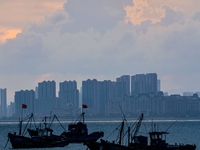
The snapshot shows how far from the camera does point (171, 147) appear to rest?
8744cm

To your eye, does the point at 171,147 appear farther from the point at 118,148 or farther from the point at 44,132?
the point at 44,132

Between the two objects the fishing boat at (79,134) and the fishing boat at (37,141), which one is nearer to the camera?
the fishing boat at (37,141)

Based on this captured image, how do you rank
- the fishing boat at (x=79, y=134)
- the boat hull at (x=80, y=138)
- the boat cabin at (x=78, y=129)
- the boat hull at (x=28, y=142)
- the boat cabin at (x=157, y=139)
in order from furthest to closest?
the boat cabin at (x=78, y=129)
the fishing boat at (x=79, y=134)
the boat hull at (x=80, y=138)
the boat hull at (x=28, y=142)
the boat cabin at (x=157, y=139)

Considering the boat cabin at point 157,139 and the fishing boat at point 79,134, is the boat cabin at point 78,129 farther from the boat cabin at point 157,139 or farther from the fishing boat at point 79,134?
the boat cabin at point 157,139

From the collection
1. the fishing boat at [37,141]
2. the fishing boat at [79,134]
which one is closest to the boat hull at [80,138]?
the fishing boat at [79,134]

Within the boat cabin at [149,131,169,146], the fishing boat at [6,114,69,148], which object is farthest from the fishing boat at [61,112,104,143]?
the boat cabin at [149,131,169,146]

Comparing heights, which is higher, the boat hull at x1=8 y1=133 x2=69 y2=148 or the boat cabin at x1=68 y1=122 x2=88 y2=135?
the boat cabin at x1=68 y1=122 x2=88 y2=135

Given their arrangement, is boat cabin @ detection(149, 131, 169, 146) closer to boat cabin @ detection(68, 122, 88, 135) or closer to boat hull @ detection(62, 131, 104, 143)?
boat hull @ detection(62, 131, 104, 143)

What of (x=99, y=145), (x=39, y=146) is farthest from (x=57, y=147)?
(x=99, y=145)

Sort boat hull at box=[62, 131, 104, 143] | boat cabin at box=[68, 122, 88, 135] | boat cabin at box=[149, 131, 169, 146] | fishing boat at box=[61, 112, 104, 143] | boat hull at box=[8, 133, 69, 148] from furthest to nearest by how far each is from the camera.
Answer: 1. boat cabin at box=[68, 122, 88, 135]
2. fishing boat at box=[61, 112, 104, 143]
3. boat hull at box=[62, 131, 104, 143]
4. boat hull at box=[8, 133, 69, 148]
5. boat cabin at box=[149, 131, 169, 146]

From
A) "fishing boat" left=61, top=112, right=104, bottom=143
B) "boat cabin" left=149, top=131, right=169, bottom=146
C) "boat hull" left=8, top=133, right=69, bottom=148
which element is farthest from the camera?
"fishing boat" left=61, top=112, right=104, bottom=143

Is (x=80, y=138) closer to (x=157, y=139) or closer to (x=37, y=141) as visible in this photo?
(x=37, y=141)

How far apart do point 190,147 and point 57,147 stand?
3041 cm

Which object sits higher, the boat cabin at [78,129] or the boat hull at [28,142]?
the boat cabin at [78,129]
